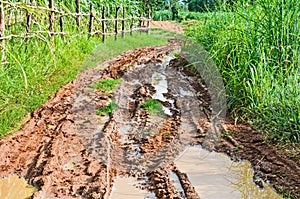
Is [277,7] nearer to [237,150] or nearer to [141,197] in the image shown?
[237,150]

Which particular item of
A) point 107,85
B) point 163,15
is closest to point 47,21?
point 107,85

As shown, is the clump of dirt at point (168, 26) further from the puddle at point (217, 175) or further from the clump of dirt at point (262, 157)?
the puddle at point (217, 175)

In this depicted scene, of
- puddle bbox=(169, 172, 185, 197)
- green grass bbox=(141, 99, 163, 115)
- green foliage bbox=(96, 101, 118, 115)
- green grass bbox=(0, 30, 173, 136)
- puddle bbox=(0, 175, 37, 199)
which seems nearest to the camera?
puddle bbox=(0, 175, 37, 199)

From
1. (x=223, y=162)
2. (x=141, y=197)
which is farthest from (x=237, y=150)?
(x=141, y=197)

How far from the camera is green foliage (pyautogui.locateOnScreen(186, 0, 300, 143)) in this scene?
4.68 m

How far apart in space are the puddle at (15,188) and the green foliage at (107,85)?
3.70m

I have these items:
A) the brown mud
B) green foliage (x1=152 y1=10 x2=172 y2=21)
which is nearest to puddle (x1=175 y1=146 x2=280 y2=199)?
the brown mud

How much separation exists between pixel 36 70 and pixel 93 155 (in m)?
2.41

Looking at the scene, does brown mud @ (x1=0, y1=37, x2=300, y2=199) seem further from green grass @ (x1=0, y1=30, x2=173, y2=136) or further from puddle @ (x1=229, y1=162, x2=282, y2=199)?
green grass @ (x1=0, y1=30, x2=173, y2=136)

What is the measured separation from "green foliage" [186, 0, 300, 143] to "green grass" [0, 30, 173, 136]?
8.55 feet

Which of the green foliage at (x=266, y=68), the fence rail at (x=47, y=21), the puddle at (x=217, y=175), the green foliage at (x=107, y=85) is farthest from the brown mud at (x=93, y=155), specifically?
the green foliage at (x=107, y=85)

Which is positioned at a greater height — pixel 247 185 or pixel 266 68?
pixel 266 68

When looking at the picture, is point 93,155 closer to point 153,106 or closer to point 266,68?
point 153,106

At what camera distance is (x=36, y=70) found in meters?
6.29
